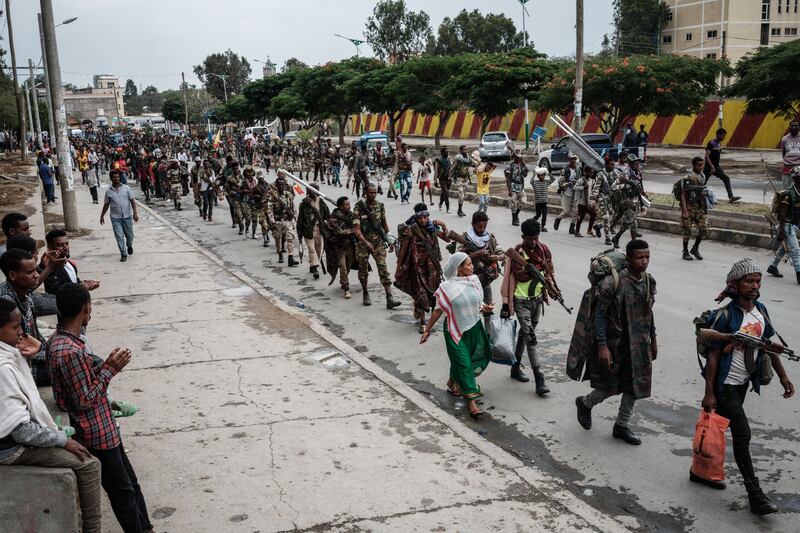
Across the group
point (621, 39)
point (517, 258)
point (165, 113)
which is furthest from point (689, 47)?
point (165, 113)

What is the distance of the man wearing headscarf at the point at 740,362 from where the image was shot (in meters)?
4.87

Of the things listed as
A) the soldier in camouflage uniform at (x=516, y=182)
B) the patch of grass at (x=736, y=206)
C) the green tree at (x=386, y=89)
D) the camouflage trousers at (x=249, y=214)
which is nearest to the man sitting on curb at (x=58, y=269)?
the camouflage trousers at (x=249, y=214)

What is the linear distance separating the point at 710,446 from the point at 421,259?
4774 millimetres

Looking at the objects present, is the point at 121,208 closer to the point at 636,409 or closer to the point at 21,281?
the point at 21,281

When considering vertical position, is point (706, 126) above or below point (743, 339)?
above

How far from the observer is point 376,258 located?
34.7 feet

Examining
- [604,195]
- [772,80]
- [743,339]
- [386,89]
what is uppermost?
[386,89]

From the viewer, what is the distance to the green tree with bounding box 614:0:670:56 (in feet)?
246

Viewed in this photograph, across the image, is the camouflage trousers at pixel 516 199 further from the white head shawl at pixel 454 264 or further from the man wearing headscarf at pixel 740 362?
the man wearing headscarf at pixel 740 362

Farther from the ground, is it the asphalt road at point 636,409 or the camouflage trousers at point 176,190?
the camouflage trousers at point 176,190

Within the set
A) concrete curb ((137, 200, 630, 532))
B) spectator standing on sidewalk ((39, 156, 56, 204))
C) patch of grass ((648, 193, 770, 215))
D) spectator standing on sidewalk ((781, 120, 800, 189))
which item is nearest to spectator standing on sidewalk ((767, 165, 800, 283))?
patch of grass ((648, 193, 770, 215))

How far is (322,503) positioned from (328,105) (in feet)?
177

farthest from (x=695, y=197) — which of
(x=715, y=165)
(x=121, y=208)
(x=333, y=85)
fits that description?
(x=333, y=85)

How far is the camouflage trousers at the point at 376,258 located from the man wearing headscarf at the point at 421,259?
46.5 inches
